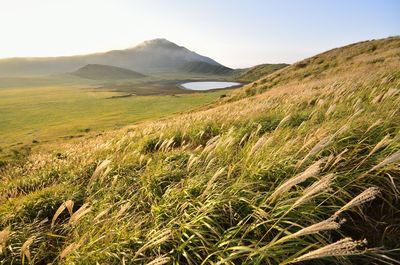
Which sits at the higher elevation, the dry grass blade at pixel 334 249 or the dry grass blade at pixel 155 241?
the dry grass blade at pixel 334 249

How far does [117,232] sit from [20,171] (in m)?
8.19

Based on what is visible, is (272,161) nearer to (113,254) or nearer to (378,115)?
(113,254)

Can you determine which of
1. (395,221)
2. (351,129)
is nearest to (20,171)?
(351,129)

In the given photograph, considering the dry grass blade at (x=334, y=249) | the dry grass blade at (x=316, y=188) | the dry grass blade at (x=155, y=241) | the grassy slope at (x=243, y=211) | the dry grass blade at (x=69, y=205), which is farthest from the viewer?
the dry grass blade at (x=69, y=205)

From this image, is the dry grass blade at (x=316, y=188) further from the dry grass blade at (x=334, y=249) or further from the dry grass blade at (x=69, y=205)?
the dry grass blade at (x=69, y=205)

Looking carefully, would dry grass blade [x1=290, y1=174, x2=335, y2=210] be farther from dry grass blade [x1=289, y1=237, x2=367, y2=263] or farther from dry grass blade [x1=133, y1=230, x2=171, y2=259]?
dry grass blade [x1=133, y1=230, x2=171, y2=259]

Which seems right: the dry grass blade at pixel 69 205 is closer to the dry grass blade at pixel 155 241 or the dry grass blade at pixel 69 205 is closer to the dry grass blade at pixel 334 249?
the dry grass blade at pixel 155 241

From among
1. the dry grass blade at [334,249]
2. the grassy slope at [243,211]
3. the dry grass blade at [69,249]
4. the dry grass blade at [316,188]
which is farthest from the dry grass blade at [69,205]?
the dry grass blade at [334,249]

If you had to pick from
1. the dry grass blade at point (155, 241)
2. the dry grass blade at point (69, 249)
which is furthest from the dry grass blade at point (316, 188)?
the dry grass blade at point (69, 249)

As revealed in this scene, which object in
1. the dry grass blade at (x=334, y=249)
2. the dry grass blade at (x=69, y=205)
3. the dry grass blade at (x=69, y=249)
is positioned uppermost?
the dry grass blade at (x=334, y=249)

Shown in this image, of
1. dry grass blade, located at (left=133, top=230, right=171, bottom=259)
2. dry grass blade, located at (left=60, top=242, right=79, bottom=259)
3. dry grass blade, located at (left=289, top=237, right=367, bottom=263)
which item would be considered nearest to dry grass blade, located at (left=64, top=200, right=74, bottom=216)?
dry grass blade, located at (left=60, top=242, right=79, bottom=259)

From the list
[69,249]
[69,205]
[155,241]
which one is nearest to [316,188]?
[155,241]

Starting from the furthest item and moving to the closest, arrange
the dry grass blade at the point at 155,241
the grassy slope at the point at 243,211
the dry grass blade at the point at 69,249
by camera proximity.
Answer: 1. the dry grass blade at the point at 69,249
2. the dry grass blade at the point at 155,241
3. the grassy slope at the point at 243,211

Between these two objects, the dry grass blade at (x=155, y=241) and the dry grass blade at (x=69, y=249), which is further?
the dry grass blade at (x=69, y=249)
